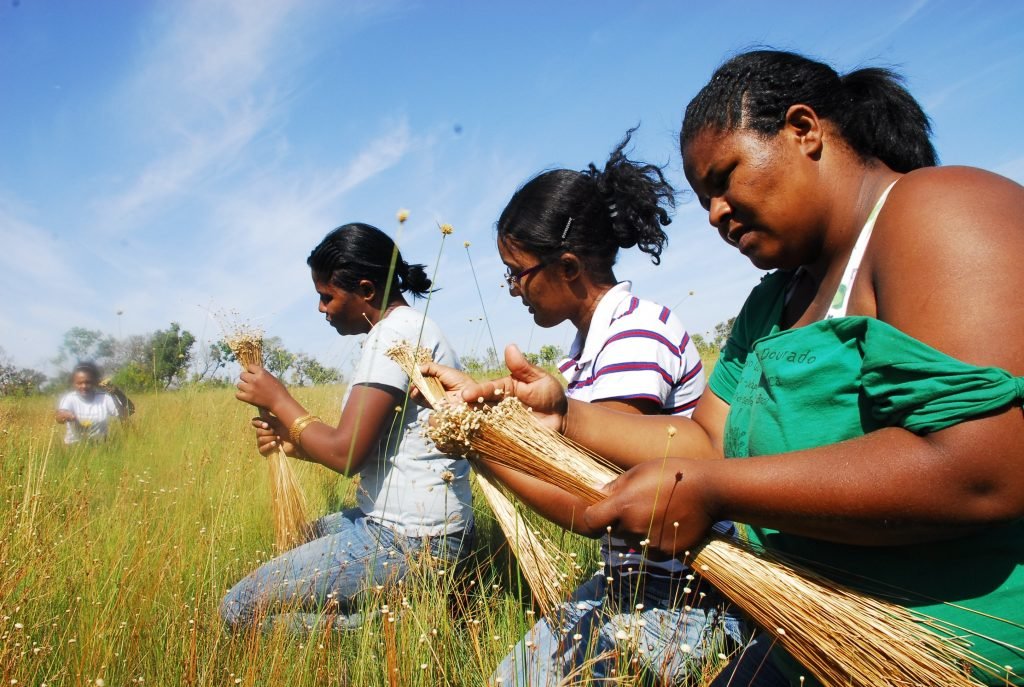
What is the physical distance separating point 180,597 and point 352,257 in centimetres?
170

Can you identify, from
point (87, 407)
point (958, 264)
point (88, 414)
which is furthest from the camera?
point (87, 407)

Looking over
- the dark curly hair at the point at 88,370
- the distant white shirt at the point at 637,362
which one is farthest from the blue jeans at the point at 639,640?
the dark curly hair at the point at 88,370

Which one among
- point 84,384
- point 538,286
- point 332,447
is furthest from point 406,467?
point 84,384

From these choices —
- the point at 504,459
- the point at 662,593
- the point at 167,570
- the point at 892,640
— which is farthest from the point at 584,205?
the point at 167,570

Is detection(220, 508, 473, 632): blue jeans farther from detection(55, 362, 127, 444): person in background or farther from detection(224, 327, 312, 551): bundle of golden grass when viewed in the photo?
detection(55, 362, 127, 444): person in background

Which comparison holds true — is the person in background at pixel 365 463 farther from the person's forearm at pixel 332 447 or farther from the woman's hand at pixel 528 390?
the woman's hand at pixel 528 390

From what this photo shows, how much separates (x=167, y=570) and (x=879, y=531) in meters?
2.71

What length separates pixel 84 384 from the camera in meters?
7.41

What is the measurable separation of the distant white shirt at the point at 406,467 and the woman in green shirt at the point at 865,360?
1.53 m

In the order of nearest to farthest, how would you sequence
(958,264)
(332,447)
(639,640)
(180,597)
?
(958,264) < (639,640) < (180,597) < (332,447)

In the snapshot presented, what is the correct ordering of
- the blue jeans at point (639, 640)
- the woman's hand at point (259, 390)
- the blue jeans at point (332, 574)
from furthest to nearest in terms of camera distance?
the woman's hand at point (259, 390), the blue jeans at point (332, 574), the blue jeans at point (639, 640)

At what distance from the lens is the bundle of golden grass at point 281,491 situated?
3.54 m

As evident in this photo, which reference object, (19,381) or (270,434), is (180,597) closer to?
(270,434)

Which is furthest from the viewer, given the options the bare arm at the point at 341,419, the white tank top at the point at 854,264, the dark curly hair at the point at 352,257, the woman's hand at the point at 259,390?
the dark curly hair at the point at 352,257
